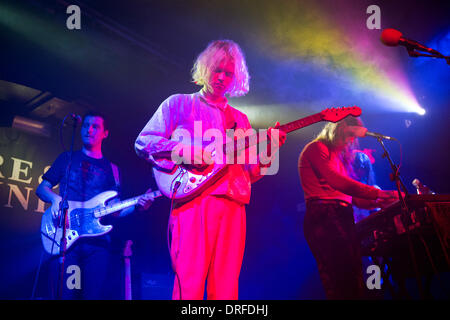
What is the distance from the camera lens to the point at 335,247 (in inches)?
113

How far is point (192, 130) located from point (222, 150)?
335mm

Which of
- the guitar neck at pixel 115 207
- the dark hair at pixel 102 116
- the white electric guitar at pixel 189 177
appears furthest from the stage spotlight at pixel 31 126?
the white electric guitar at pixel 189 177

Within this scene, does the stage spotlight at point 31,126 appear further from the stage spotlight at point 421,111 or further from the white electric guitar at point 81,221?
the stage spotlight at point 421,111

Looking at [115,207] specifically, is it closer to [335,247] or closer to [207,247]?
[207,247]

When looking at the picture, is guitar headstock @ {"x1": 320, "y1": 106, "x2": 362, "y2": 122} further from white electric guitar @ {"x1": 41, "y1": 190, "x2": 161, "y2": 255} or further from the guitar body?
the guitar body

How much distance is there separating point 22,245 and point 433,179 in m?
6.99

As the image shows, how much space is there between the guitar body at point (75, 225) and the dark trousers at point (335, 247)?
278 cm

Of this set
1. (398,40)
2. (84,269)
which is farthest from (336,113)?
(84,269)

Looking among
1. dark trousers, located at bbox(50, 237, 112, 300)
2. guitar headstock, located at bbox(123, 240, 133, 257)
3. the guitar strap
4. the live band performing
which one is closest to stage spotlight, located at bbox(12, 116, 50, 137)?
the live band performing

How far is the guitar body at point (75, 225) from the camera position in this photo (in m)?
4.20

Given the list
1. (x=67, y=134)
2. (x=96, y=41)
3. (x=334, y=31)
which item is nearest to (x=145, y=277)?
(x=67, y=134)

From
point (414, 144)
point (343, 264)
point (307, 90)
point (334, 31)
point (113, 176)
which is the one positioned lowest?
point (343, 264)

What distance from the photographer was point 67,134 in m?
5.66

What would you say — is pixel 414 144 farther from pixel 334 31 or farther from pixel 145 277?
pixel 145 277
